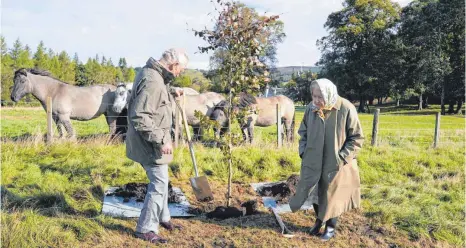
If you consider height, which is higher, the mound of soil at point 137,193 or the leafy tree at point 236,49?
the leafy tree at point 236,49

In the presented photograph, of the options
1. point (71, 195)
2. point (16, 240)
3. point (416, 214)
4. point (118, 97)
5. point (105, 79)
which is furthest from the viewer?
point (105, 79)

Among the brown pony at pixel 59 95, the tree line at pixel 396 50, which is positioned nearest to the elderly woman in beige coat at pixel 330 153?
the brown pony at pixel 59 95

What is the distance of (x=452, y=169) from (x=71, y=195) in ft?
25.6

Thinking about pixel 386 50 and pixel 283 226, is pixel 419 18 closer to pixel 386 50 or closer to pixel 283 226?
pixel 386 50

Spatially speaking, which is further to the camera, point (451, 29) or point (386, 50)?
point (386, 50)

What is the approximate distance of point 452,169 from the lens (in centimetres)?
875

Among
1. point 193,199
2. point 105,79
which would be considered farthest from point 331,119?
point 105,79

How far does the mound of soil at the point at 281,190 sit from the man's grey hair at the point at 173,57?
110 inches

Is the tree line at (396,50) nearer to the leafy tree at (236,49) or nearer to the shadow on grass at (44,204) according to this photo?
the leafy tree at (236,49)

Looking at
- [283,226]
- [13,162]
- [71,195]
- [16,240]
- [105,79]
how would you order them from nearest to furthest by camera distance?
[16,240]
[283,226]
[71,195]
[13,162]
[105,79]

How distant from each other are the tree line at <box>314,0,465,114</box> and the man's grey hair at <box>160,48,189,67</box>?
3273cm

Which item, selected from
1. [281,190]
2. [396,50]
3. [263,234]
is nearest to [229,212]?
[263,234]

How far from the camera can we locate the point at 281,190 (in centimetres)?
617

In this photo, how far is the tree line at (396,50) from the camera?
3275 cm
